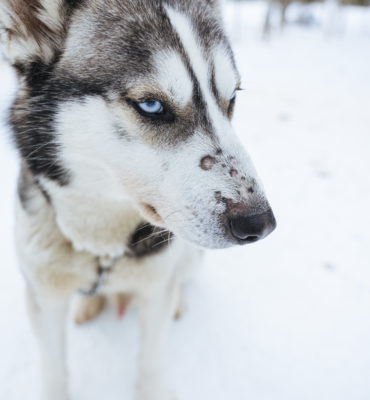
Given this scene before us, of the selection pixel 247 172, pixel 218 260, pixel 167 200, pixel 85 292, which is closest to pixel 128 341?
pixel 85 292

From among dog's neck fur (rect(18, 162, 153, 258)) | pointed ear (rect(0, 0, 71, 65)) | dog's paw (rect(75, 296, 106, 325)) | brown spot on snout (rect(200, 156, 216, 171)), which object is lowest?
dog's paw (rect(75, 296, 106, 325))

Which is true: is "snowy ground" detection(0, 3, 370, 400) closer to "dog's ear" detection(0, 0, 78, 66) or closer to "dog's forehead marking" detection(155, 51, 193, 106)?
"dog's ear" detection(0, 0, 78, 66)

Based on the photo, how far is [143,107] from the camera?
41.9 inches

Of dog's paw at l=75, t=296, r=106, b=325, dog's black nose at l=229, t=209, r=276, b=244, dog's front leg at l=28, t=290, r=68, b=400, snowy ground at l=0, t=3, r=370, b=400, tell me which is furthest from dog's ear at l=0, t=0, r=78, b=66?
dog's paw at l=75, t=296, r=106, b=325

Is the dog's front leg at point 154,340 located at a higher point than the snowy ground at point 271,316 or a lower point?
higher

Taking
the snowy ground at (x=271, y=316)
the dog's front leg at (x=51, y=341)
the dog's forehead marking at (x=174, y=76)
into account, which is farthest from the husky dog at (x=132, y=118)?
the dog's front leg at (x=51, y=341)

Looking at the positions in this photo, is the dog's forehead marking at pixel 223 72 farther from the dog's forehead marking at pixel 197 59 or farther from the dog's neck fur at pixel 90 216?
the dog's neck fur at pixel 90 216

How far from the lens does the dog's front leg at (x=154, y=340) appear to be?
5.41 ft

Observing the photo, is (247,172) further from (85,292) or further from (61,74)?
(85,292)

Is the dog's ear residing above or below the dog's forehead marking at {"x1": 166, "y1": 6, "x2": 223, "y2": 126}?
above

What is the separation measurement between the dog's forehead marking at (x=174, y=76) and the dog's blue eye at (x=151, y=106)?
0.05m

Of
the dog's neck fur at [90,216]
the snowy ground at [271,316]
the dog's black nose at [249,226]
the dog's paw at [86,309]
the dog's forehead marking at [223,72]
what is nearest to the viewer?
the dog's black nose at [249,226]

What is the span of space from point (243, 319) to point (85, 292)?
1034mm

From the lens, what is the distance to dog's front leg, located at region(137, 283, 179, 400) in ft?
5.41
